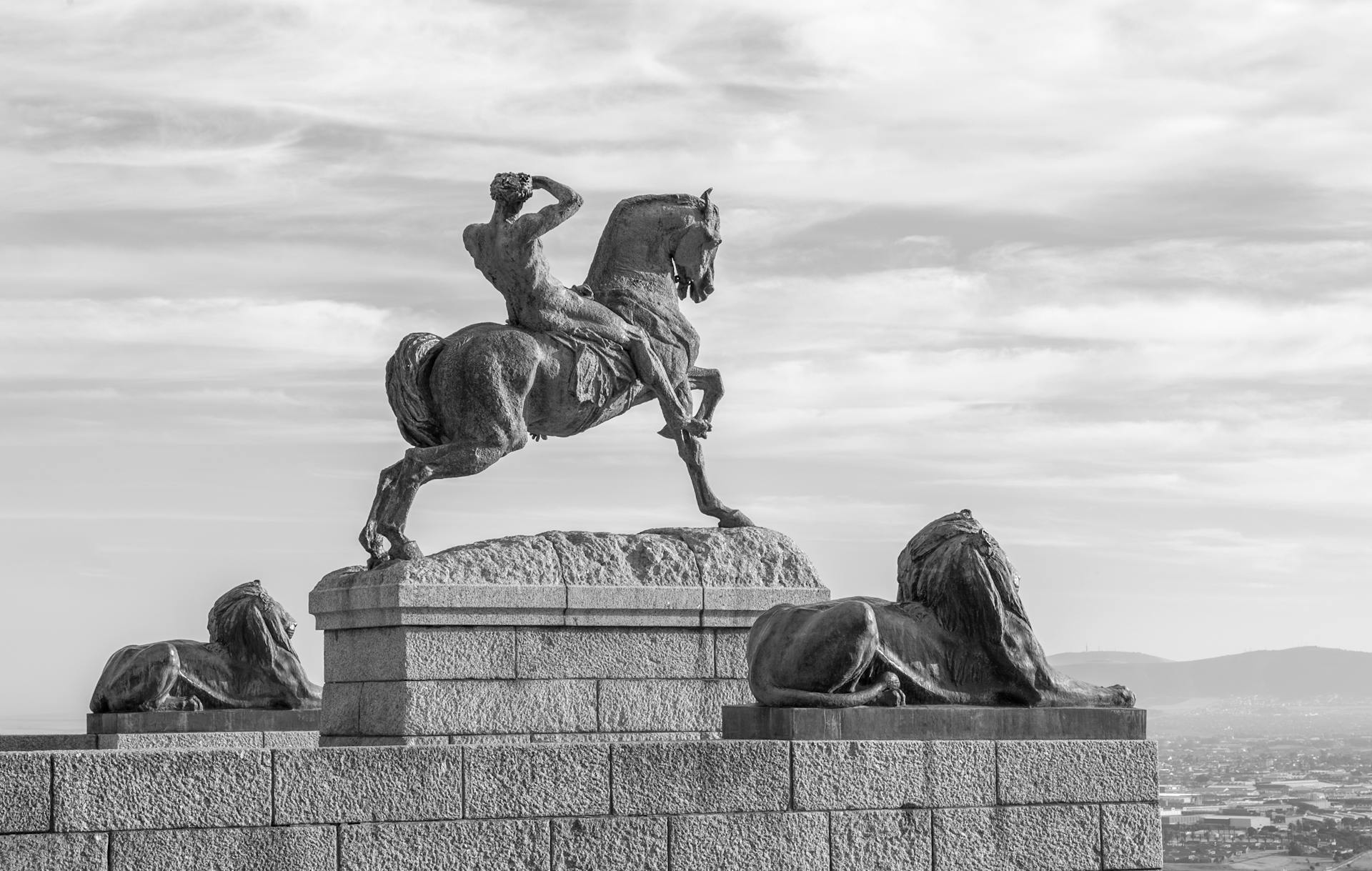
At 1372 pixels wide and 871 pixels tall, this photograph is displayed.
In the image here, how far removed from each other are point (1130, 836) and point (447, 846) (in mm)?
3341

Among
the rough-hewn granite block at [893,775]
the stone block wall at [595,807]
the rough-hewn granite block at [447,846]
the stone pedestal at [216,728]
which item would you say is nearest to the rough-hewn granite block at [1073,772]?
the stone block wall at [595,807]

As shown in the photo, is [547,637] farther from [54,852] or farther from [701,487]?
[54,852]

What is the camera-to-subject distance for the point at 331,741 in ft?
36.9

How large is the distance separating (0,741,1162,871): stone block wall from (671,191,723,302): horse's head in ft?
13.9

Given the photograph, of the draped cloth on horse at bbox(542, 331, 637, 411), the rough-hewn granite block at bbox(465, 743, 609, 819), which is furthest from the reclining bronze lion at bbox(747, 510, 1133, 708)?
the draped cloth on horse at bbox(542, 331, 637, 411)

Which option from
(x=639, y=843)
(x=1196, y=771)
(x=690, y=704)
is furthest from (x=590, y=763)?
(x=1196, y=771)

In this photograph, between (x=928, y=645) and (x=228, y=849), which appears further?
(x=928, y=645)

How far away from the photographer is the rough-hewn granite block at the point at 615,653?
1091 cm

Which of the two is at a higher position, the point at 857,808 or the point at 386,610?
the point at 386,610

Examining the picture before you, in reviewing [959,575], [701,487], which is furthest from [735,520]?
[959,575]

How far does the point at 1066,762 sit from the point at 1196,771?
40.5 ft

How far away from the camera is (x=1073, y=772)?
30.0ft

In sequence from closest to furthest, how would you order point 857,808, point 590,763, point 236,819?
point 236,819
point 590,763
point 857,808

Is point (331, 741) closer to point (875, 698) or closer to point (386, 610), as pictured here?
point (386, 610)
